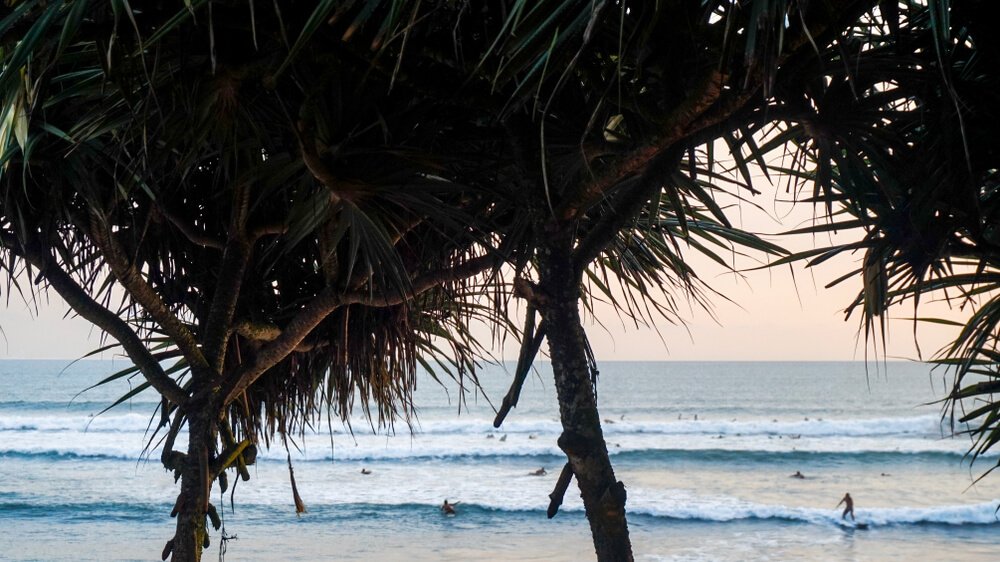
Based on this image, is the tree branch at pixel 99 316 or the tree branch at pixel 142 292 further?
the tree branch at pixel 99 316

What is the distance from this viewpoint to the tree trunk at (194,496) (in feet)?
8.45

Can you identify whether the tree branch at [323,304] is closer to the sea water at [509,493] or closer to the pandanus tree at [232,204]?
the pandanus tree at [232,204]

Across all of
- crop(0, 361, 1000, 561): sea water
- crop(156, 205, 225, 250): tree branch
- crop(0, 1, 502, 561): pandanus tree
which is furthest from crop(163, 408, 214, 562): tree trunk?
crop(0, 361, 1000, 561): sea water

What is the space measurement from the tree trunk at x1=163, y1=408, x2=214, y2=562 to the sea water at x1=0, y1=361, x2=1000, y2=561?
2.12ft

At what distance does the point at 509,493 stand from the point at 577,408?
36.9 feet

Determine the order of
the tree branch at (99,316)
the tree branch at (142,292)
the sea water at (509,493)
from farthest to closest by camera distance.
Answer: the sea water at (509,493) → the tree branch at (99,316) → the tree branch at (142,292)

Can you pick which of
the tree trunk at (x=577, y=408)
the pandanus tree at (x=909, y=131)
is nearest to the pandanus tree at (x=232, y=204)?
the tree trunk at (x=577, y=408)

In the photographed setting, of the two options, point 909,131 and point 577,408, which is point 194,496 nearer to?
point 577,408

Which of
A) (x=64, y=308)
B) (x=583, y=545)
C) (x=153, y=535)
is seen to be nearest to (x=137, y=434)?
(x=153, y=535)

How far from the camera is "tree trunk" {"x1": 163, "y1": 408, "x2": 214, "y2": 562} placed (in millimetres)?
2574

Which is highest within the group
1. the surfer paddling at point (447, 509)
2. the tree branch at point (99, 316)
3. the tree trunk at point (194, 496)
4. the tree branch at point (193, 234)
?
the tree branch at point (193, 234)

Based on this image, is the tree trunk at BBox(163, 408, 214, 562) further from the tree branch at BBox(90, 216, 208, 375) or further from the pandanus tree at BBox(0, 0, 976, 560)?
the tree branch at BBox(90, 216, 208, 375)

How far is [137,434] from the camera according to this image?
64.0ft

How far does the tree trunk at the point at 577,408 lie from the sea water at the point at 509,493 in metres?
1.71
